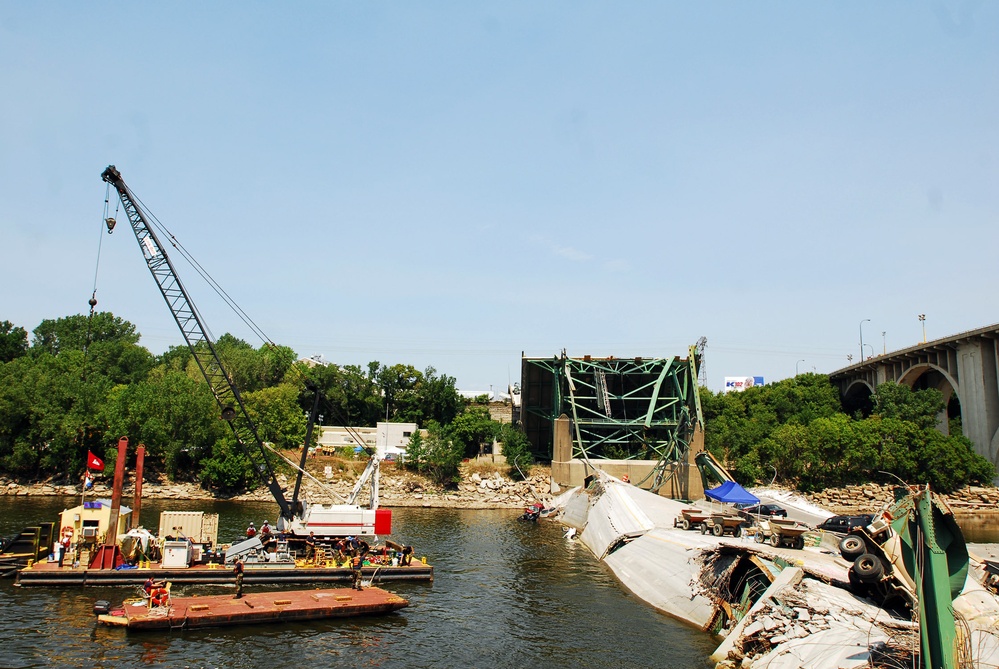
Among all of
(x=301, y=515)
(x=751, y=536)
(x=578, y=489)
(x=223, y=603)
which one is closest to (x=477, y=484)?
(x=578, y=489)

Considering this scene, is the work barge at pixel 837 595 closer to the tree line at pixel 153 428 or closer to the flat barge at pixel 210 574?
the flat barge at pixel 210 574

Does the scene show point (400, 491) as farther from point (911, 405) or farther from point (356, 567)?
point (911, 405)

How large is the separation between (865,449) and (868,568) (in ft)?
200

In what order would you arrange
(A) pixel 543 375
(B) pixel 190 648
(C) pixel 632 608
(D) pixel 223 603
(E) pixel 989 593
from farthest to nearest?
(A) pixel 543 375, (C) pixel 632 608, (D) pixel 223 603, (B) pixel 190 648, (E) pixel 989 593

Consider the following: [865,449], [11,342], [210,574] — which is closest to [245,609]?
[210,574]

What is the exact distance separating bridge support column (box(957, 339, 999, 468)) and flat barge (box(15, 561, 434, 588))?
6833cm

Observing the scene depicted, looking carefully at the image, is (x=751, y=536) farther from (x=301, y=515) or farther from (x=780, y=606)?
(x=301, y=515)

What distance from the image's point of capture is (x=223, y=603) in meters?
30.1

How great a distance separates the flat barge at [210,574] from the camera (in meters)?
33.7

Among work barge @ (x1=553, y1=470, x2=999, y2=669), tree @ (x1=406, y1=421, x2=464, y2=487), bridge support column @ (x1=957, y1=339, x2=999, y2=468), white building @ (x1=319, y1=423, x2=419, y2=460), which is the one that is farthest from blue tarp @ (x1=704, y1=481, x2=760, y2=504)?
white building @ (x1=319, y1=423, x2=419, y2=460)

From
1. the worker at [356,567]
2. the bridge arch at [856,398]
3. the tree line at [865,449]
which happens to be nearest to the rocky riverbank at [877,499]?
the tree line at [865,449]

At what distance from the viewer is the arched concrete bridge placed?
7688cm

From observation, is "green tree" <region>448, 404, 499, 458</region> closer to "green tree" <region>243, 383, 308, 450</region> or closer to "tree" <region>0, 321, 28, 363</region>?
"green tree" <region>243, 383, 308, 450</region>

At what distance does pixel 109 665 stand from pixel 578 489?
160ft
